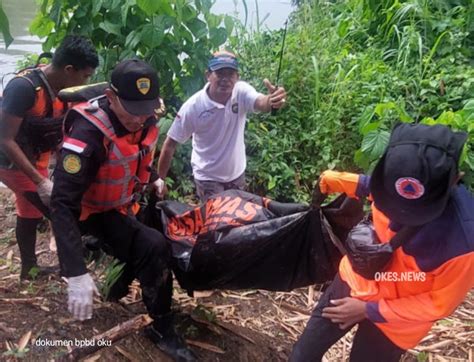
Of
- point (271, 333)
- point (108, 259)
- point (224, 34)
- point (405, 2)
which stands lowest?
point (271, 333)

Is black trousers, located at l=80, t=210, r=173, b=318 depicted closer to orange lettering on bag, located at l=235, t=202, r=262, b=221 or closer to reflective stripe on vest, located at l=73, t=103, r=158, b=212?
reflective stripe on vest, located at l=73, t=103, r=158, b=212

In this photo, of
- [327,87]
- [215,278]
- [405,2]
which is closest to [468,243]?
[215,278]

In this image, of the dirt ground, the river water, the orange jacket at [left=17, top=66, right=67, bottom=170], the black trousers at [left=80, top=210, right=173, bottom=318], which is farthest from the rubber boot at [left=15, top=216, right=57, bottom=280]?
the river water

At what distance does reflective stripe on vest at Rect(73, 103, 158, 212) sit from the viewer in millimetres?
2488

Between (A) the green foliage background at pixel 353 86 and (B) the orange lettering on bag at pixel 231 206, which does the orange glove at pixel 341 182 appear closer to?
(B) the orange lettering on bag at pixel 231 206

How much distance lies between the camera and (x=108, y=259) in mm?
3562

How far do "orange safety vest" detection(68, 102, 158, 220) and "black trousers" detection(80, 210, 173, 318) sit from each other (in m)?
0.08

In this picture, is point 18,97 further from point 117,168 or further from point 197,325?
point 197,325

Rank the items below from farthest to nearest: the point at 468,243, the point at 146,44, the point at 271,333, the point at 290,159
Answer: the point at 290,159, the point at 146,44, the point at 271,333, the point at 468,243

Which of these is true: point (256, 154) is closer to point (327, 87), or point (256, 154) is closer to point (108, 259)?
point (327, 87)

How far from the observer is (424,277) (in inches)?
78.9

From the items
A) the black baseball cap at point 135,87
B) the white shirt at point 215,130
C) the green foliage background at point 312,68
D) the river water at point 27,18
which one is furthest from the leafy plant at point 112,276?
the river water at point 27,18

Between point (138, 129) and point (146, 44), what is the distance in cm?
184

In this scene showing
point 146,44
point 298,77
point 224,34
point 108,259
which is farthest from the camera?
point 298,77
